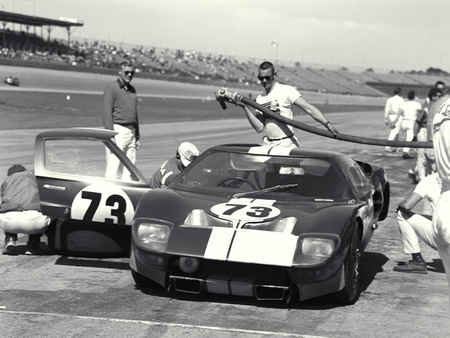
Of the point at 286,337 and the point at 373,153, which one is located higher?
the point at 286,337

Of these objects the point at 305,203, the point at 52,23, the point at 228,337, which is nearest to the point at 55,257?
the point at 305,203

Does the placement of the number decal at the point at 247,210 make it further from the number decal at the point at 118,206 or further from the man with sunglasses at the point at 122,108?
the man with sunglasses at the point at 122,108

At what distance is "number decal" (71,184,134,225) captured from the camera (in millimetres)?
7355

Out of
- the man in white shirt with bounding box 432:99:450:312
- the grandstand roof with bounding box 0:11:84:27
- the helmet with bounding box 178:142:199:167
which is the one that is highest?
the man in white shirt with bounding box 432:99:450:312

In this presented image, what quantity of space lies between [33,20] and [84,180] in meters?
74.9

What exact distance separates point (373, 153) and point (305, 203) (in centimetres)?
1684

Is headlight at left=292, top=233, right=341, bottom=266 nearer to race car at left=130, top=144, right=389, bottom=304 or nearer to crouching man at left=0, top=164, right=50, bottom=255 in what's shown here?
race car at left=130, top=144, right=389, bottom=304

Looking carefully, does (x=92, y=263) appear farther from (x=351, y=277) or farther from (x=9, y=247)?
(x=351, y=277)

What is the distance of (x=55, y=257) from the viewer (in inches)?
301

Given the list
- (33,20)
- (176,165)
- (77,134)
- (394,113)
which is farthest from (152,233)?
(33,20)

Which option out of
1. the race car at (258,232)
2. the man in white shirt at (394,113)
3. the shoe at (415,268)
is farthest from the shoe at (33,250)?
the man in white shirt at (394,113)

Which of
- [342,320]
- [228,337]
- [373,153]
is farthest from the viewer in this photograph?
[373,153]

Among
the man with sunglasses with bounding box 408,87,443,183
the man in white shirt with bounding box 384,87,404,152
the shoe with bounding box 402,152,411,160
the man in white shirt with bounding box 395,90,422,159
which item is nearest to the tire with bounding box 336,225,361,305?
the man with sunglasses with bounding box 408,87,443,183

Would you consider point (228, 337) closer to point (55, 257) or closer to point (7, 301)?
point (7, 301)
